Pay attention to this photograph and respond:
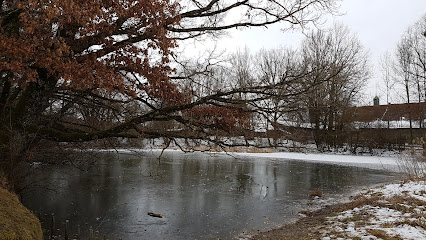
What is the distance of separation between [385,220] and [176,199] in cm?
723

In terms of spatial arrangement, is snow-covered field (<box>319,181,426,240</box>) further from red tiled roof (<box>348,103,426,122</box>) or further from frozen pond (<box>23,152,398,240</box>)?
red tiled roof (<box>348,103,426,122</box>)

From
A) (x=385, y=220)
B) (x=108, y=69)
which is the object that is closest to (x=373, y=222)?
(x=385, y=220)

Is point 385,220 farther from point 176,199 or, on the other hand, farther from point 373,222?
point 176,199

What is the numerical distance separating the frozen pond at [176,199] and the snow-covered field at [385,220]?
206cm

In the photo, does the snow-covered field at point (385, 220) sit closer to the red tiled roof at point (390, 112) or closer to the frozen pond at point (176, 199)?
the frozen pond at point (176, 199)

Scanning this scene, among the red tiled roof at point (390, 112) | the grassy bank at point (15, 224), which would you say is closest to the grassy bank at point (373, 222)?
the grassy bank at point (15, 224)

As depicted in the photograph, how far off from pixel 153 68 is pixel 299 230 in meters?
5.31

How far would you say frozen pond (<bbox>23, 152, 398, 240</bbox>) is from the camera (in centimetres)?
898

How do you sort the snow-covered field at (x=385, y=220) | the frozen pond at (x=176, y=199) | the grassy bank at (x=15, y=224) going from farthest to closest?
the frozen pond at (x=176, y=199) → the snow-covered field at (x=385, y=220) → the grassy bank at (x=15, y=224)

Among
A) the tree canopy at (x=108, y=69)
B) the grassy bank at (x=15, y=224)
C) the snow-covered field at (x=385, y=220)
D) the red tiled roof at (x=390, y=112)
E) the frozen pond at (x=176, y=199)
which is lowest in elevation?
the frozen pond at (x=176, y=199)

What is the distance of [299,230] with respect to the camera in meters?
8.01

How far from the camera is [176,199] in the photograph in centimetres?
1235

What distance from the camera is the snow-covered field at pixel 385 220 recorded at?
6195 mm

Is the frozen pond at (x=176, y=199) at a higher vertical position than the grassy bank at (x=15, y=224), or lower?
lower
